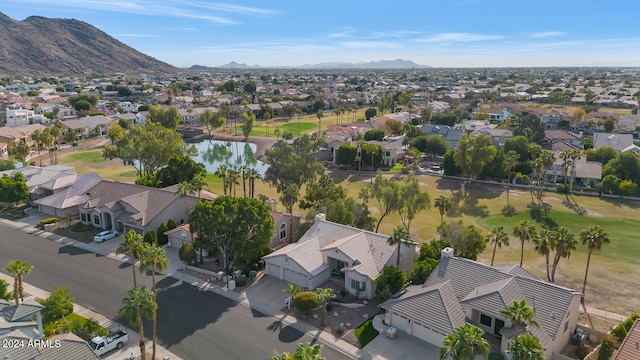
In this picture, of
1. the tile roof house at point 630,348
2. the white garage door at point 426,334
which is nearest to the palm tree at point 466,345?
the white garage door at point 426,334

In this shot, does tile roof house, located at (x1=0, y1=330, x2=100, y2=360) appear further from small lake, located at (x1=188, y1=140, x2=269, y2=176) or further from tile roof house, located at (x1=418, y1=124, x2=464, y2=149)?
tile roof house, located at (x1=418, y1=124, x2=464, y2=149)

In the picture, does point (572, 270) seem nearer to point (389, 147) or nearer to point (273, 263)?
point (273, 263)

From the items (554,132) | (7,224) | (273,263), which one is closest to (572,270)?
(273,263)

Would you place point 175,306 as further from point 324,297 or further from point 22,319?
point 324,297

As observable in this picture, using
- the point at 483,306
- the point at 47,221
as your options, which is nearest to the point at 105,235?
the point at 47,221

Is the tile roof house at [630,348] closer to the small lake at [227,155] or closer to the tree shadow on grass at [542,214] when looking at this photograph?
the tree shadow on grass at [542,214]

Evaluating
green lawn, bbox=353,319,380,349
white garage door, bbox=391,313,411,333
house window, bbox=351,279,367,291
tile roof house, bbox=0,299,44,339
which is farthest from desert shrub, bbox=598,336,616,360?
tile roof house, bbox=0,299,44,339
